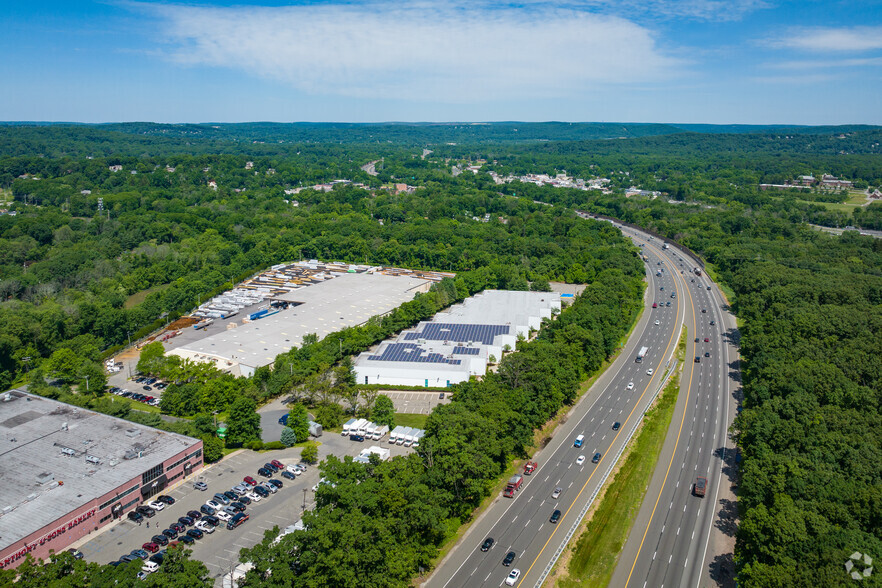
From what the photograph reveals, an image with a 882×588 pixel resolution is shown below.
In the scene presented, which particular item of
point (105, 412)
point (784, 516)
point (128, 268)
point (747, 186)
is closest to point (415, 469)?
point (784, 516)

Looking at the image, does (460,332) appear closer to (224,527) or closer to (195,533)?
(224,527)

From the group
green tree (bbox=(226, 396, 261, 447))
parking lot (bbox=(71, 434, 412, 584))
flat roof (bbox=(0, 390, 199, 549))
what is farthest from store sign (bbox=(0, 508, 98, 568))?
green tree (bbox=(226, 396, 261, 447))

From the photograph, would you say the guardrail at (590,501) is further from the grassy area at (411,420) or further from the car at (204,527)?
the car at (204,527)

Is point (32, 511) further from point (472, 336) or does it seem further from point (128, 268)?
point (128, 268)

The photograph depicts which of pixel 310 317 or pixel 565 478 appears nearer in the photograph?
pixel 565 478

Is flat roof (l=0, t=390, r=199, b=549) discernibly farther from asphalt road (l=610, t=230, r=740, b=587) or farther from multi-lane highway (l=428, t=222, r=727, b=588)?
asphalt road (l=610, t=230, r=740, b=587)

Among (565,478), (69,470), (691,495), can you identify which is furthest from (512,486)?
(69,470)

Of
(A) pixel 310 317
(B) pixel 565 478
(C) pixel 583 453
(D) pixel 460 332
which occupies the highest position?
(A) pixel 310 317
